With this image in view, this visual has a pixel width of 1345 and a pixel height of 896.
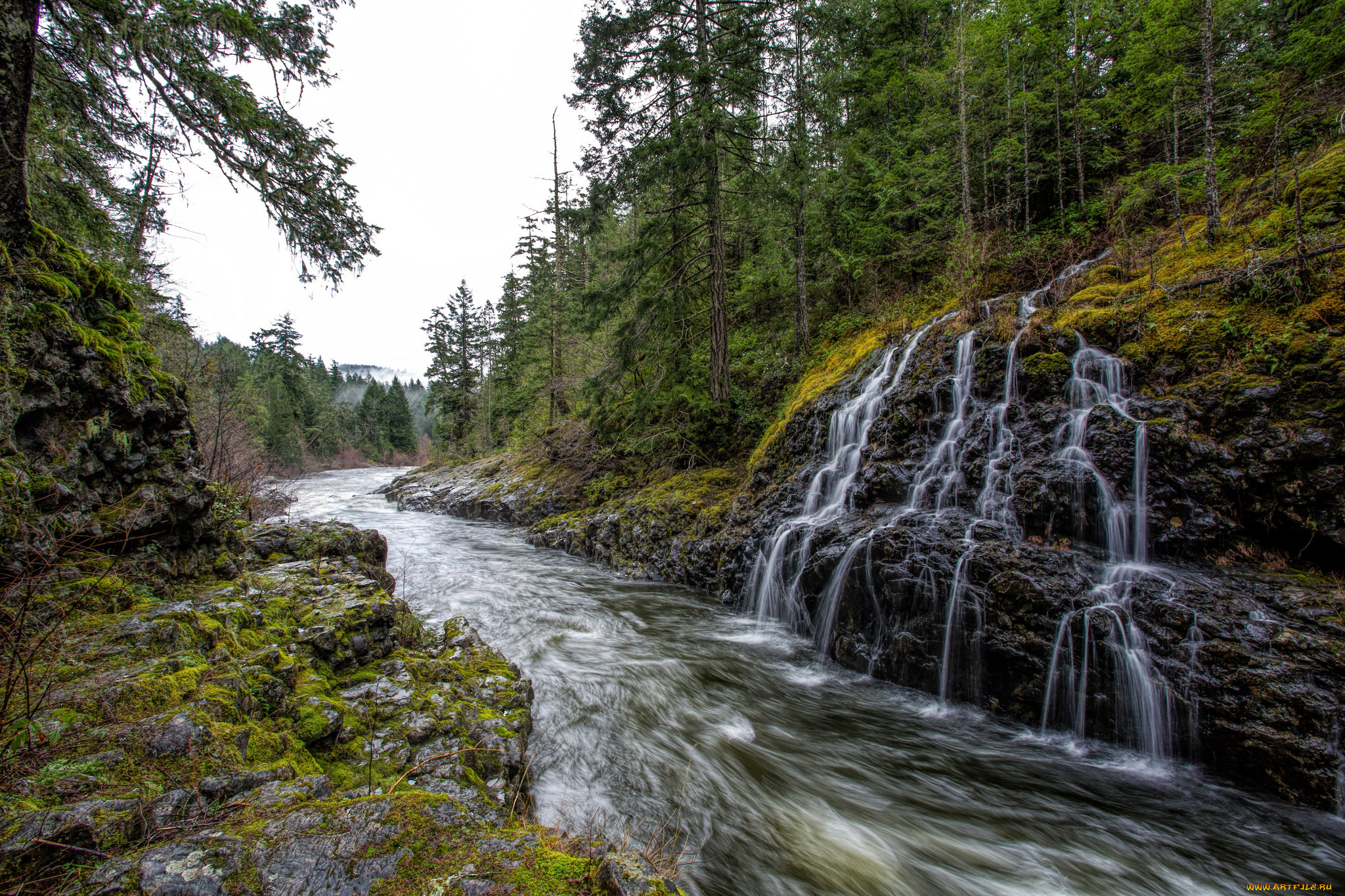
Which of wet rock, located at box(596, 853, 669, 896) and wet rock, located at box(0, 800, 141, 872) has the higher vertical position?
wet rock, located at box(0, 800, 141, 872)

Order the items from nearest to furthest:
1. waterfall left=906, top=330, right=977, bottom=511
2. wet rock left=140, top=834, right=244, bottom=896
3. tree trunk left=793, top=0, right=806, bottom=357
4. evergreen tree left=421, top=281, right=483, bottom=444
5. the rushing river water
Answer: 1. wet rock left=140, top=834, right=244, bottom=896
2. the rushing river water
3. waterfall left=906, top=330, right=977, bottom=511
4. tree trunk left=793, top=0, right=806, bottom=357
5. evergreen tree left=421, top=281, right=483, bottom=444

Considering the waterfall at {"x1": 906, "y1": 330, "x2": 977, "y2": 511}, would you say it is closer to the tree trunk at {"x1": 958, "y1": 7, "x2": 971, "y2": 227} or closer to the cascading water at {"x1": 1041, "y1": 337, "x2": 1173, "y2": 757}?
the cascading water at {"x1": 1041, "y1": 337, "x2": 1173, "y2": 757}

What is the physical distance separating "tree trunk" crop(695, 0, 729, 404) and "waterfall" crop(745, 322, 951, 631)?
390 cm

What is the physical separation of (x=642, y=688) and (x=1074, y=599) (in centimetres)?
434

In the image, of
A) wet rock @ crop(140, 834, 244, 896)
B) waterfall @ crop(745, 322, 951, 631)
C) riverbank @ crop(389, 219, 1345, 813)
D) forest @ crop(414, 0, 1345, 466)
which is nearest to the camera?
wet rock @ crop(140, 834, 244, 896)

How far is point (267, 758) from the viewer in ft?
8.45

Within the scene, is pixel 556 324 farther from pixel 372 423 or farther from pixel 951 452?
pixel 372 423

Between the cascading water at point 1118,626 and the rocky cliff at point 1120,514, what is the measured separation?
0.02 meters

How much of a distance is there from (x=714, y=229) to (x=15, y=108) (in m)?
10.3

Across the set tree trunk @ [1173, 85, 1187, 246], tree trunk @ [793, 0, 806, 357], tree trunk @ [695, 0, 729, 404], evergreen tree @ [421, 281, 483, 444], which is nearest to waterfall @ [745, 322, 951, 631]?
tree trunk @ [1173, 85, 1187, 246]

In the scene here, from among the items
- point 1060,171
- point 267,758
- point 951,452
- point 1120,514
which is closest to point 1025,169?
point 1060,171

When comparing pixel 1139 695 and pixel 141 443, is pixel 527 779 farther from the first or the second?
pixel 1139 695

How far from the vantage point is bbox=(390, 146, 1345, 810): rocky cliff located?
12.5ft

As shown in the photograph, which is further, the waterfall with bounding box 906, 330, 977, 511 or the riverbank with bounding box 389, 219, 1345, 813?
the waterfall with bounding box 906, 330, 977, 511
